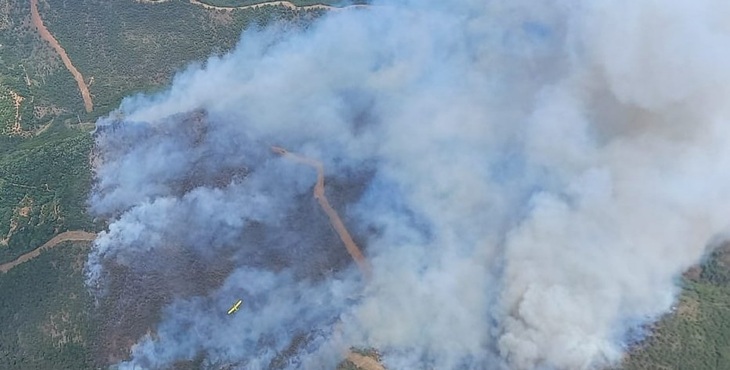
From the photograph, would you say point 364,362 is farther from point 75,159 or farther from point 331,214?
point 75,159

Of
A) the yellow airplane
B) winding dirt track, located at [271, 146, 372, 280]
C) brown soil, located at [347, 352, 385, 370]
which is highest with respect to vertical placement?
winding dirt track, located at [271, 146, 372, 280]

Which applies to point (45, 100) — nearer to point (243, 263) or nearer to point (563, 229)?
point (243, 263)

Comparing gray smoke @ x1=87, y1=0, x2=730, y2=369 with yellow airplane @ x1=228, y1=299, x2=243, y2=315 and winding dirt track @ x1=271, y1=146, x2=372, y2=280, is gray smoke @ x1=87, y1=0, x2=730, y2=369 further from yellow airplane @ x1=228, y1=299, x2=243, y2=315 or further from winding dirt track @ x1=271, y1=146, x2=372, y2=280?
winding dirt track @ x1=271, y1=146, x2=372, y2=280

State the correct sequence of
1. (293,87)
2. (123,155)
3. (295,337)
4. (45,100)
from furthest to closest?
(45,100)
(293,87)
(123,155)
(295,337)

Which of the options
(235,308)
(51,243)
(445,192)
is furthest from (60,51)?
(445,192)

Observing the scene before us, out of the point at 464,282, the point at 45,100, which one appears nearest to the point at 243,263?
the point at 464,282

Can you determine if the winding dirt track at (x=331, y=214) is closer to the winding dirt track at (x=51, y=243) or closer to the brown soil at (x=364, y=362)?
the brown soil at (x=364, y=362)

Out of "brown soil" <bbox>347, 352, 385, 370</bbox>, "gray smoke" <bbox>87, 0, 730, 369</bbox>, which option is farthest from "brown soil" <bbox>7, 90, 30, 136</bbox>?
"brown soil" <bbox>347, 352, 385, 370</bbox>
